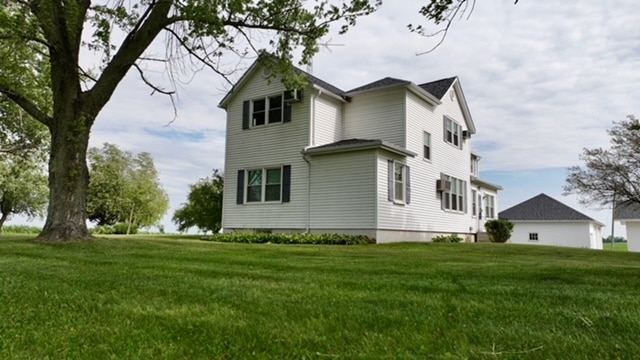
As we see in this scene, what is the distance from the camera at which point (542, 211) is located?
104ft

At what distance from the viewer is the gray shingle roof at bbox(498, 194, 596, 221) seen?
30375 mm

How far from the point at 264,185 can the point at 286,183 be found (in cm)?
109

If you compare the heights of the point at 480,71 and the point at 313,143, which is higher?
the point at 480,71

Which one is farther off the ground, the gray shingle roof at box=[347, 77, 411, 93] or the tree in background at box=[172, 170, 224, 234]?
the gray shingle roof at box=[347, 77, 411, 93]

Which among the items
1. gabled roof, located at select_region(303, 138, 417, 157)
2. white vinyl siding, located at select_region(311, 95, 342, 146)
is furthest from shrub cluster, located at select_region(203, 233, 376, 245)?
white vinyl siding, located at select_region(311, 95, 342, 146)

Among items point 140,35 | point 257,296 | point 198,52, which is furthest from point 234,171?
point 257,296

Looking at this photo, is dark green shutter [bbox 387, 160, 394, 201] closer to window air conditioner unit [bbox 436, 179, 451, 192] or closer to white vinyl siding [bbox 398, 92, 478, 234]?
white vinyl siding [bbox 398, 92, 478, 234]

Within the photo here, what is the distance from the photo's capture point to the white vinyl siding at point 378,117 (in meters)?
15.7

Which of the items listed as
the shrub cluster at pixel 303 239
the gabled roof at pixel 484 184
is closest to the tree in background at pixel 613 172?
the gabled roof at pixel 484 184

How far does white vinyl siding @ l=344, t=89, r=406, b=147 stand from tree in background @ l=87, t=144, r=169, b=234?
734 inches

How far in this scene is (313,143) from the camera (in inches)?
614

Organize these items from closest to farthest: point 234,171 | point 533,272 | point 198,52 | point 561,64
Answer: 1. point 533,272
2. point 198,52
3. point 561,64
4. point 234,171

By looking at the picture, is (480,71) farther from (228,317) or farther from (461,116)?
(228,317)

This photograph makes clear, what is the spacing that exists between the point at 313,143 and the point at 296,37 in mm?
4591
